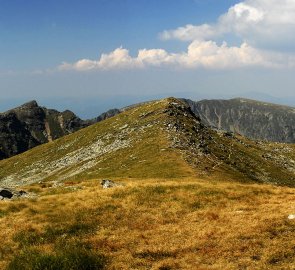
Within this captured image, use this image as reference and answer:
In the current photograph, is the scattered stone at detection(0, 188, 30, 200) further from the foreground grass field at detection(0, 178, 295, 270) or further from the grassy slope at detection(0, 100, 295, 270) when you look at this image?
the foreground grass field at detection(0, 178, 295, 270)

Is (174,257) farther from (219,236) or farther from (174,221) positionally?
(174,221)

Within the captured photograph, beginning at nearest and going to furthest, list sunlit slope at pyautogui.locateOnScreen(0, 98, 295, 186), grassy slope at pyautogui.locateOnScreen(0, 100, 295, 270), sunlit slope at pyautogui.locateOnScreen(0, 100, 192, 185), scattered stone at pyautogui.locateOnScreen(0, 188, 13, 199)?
grassy slope at pyautogui.locateOnScreen(0, 100, 295, 270), scattered stone at pyautogui.locateOnScreen(0, 188, 13, 199), sunlit slope at pyautogui.locateOnScreen(0, 98, 295, 186), sunlit slope at pyautogui.locateOnScreen(0, 100, 192, 185)

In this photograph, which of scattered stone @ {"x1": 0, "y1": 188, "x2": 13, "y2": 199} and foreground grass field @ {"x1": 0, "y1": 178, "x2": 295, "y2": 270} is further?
scattered stone @ {"x1": 0, "y1": 188, "x2": 13, "y2": 199}

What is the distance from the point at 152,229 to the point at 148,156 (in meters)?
59.3

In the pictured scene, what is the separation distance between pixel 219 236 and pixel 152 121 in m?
90.6

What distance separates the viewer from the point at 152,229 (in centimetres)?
2458

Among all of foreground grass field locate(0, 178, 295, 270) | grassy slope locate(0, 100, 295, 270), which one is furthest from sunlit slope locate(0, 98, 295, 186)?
foreground grass field locate(0, 178, 295, 270)

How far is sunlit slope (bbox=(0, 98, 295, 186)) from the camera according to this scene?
77006mm

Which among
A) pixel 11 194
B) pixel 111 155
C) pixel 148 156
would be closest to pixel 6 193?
pixel 11 194

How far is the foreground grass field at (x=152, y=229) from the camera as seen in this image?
1906 centimetres

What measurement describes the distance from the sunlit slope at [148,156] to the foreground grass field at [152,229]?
3583 cm

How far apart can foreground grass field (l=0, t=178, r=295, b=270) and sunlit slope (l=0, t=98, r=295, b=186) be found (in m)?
35.8

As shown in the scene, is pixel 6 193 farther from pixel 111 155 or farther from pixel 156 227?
pixel 111 155

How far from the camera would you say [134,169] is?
252 feet
